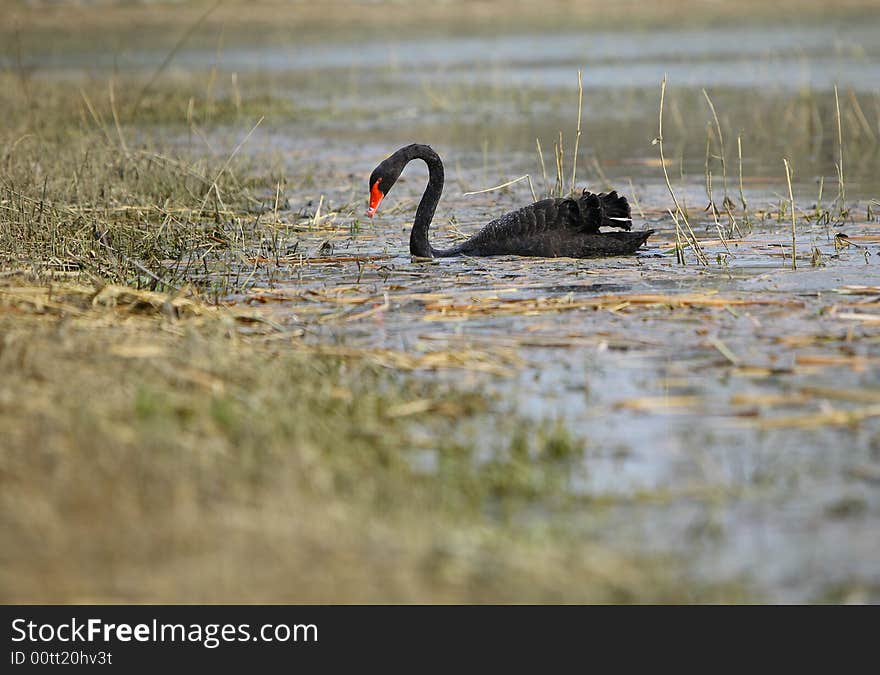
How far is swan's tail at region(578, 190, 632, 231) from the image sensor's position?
8891 millimetres

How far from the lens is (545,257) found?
9062mm

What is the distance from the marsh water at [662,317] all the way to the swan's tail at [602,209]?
31 centimetres

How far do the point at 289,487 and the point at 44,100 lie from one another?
17489 mm

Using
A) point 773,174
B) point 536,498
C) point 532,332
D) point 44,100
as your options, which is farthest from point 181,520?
point 44,100

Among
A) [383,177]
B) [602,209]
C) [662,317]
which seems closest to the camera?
[662,317]

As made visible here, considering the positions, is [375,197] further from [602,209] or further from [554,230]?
[602,209]

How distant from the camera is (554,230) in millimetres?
9023

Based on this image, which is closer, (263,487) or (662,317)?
(263,487)

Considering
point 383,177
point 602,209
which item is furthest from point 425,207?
point 602,209

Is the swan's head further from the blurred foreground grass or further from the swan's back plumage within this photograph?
the blurred foreground grass

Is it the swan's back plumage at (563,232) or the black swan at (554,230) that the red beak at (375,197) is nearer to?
the black swan at (554,230)

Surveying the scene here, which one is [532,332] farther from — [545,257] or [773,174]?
[773,174]

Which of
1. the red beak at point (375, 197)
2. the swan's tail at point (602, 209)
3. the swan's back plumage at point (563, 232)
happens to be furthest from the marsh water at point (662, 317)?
the red beak at point (375, 197)

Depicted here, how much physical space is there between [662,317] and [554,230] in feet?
6.89
